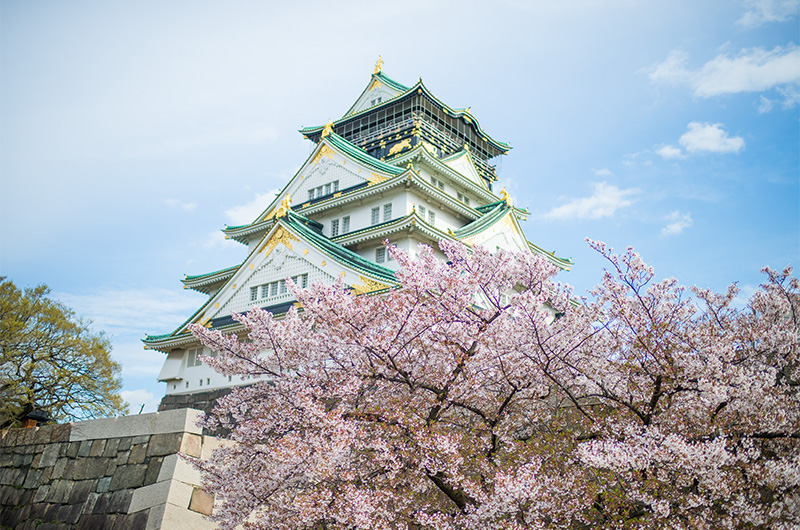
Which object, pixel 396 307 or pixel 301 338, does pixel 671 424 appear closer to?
pixel 396 307

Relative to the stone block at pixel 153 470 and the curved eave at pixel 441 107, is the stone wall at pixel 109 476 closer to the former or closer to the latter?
the stone block at pixel 153 470

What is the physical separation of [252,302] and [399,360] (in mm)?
18953

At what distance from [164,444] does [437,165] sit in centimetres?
2325

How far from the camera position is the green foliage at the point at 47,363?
20.9 m

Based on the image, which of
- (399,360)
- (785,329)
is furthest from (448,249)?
(785,329)

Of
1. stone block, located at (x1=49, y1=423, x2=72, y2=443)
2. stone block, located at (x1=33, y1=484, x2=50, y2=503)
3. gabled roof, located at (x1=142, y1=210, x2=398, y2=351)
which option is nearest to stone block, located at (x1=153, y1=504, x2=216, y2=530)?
stone block, located at (x1=49, y1=423, x2=72, y2=443)

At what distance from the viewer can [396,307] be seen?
9812 mm

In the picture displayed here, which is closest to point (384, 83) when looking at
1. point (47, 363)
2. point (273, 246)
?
point (273, 246)

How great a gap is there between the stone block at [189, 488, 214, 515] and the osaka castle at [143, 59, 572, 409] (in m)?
10.6

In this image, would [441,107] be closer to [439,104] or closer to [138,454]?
[439,104]

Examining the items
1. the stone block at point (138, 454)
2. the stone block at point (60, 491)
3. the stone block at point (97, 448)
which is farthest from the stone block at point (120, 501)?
the stone block at point (60, 491)

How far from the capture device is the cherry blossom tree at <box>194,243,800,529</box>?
749 cm

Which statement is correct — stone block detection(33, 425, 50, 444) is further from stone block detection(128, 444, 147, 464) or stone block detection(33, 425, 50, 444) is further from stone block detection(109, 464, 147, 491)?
stone block detection(128, 444, 147, 464)

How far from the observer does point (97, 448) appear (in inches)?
519
